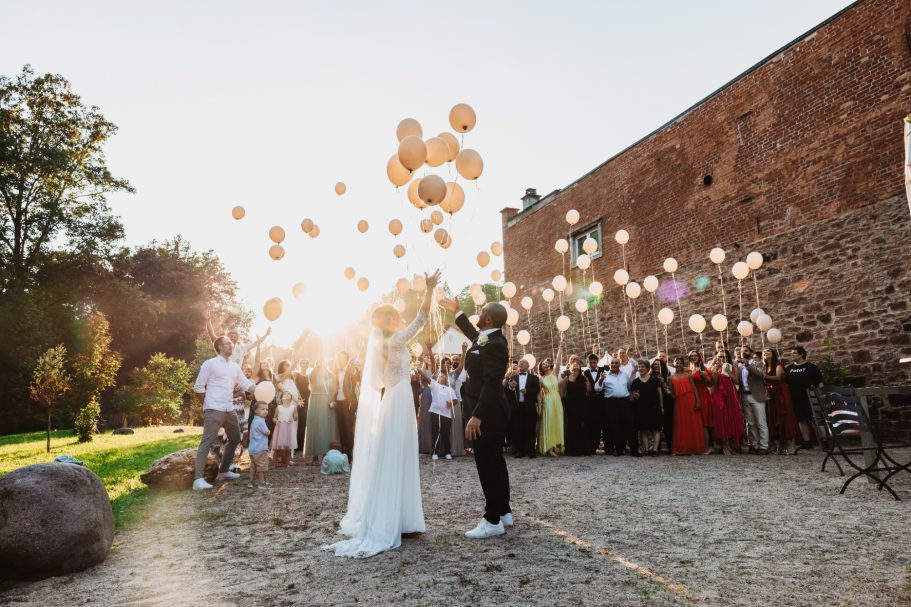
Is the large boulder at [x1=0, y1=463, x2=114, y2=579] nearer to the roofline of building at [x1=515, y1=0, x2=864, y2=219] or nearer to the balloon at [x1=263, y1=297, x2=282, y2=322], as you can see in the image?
the balloon at [x1=263, y1=297, x2=282, y2=322]

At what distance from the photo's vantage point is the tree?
861 inches

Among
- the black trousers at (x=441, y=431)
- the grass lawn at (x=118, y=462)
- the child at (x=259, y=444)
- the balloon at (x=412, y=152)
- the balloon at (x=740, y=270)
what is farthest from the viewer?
the balloon at (x=740, y=270)

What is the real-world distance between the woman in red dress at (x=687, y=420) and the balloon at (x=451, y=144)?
635 cm

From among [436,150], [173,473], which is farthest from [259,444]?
[436,150]

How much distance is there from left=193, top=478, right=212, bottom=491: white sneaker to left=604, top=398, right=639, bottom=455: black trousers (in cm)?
713

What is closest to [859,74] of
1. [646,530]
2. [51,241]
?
[646,530]

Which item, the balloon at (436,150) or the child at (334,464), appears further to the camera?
the child at (334,464)

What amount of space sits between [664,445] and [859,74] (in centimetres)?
834

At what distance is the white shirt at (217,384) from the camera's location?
694 centimetres

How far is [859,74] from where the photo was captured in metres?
10.0

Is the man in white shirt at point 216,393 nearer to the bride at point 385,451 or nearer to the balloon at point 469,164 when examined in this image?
the bride at point 385,451

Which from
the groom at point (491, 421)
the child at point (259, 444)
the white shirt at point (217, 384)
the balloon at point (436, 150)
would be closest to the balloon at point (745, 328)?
the balloon at point (436, 150)

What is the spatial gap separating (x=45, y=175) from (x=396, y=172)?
2379 centimetres

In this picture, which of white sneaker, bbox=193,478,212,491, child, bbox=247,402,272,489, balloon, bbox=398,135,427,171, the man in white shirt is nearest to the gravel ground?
white sneaker, bbox=193,478,212,491
